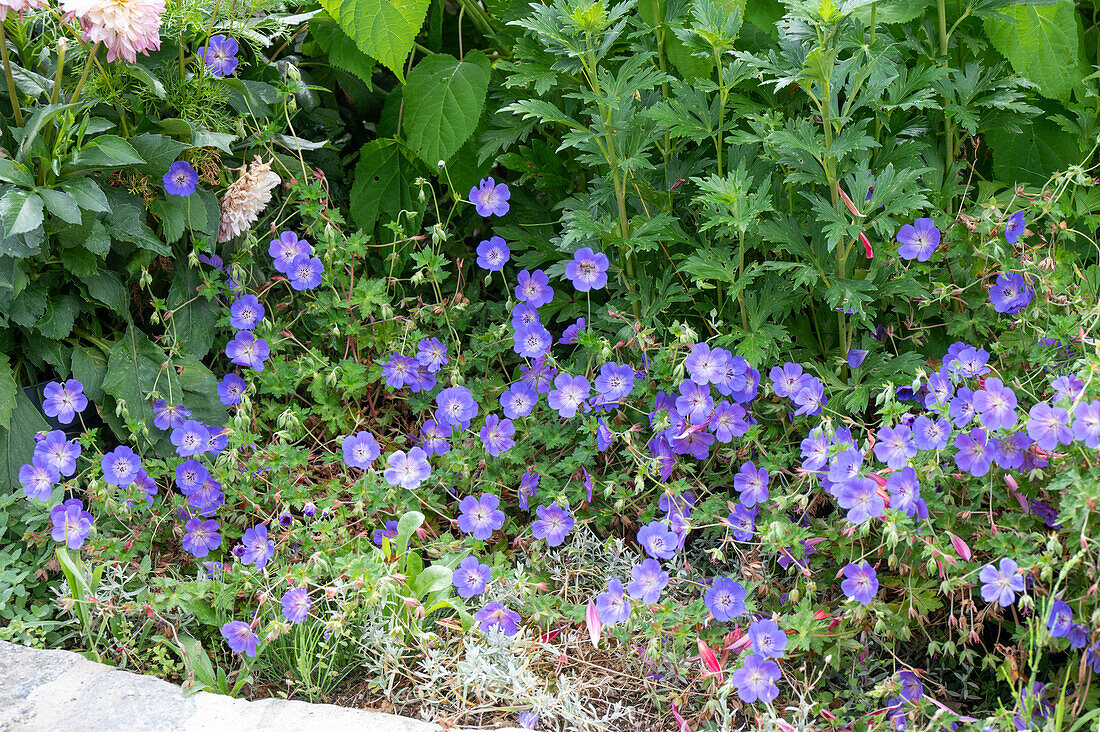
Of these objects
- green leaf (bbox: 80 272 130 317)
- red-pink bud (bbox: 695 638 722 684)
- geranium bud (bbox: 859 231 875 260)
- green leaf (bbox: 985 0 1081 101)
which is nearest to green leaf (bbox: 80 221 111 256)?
green leaf (bbox: 80 272 130 317)

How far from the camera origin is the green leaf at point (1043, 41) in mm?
2078

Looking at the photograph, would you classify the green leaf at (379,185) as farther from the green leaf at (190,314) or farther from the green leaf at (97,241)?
the green leaf at (97,241)

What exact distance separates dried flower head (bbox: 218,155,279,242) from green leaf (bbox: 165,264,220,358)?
0.65 feet

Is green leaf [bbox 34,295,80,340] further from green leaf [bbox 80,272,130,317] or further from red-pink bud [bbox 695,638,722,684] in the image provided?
red-pink bud [bbox 695,638,722,684]

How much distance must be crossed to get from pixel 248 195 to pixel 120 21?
53 cm

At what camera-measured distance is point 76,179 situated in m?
1.97

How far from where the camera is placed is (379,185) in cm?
260

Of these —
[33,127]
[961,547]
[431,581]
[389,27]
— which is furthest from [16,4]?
[961,547]

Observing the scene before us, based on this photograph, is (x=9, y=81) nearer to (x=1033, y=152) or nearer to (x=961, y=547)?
(x=961, y=547)

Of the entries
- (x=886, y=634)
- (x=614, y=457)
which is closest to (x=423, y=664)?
(x=614, y=457)

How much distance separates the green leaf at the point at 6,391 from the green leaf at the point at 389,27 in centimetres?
115

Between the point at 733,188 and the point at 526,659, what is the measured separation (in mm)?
→ 1051

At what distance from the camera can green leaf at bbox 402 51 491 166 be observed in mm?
2332

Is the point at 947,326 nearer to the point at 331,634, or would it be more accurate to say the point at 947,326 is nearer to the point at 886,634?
the point at 886,634
